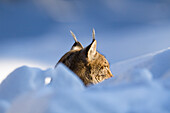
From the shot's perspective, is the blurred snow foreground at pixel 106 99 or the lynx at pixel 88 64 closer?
the blurred snow foreground at pixel 106 99

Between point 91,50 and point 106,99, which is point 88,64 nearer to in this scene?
point 91,50

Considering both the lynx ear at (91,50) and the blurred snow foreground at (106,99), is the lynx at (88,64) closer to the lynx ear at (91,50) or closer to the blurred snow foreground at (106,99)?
the lynx ear at (91,50)

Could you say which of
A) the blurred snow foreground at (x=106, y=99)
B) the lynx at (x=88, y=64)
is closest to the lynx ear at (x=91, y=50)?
the lynx at (x=88, y=64)

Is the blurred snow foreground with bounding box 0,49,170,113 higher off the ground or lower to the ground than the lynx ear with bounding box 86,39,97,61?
lower

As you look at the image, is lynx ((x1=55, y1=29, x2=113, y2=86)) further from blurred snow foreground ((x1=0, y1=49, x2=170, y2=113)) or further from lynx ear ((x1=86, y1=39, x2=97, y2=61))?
blurred snow foreground ((x1=0, y1=49, x2=170, y2=113))

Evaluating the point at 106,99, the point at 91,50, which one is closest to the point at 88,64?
the point at 91,50

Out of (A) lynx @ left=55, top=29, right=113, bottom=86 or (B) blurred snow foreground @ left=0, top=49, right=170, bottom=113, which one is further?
(A) lynx @ left=55, top=29, right=113, bottom=86

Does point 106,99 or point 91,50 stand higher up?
point 91,50

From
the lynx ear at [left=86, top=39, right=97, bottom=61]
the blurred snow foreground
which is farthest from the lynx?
the blurred snow foreground
